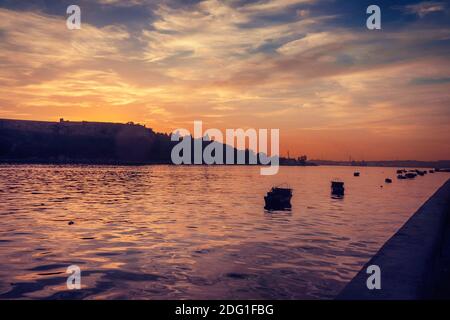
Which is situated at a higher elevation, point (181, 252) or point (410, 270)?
point (410, 270)

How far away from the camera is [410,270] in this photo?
15.2 meters

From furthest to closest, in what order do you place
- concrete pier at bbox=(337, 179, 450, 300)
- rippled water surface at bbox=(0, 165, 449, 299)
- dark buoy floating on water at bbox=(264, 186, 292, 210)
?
dark buoy floating on water at bbox=(264, 186, 292, 210), rippled water surface at bbox=(0, 165, 449, 299), concrete pier at bbox=(337, 179, 450, 300)

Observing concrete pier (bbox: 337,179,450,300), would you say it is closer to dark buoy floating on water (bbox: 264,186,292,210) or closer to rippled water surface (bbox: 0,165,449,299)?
rippled water surface (bbox: 0,165,449,299)

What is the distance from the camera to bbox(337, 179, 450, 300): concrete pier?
40.5 feet

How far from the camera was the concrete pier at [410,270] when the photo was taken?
1234cm

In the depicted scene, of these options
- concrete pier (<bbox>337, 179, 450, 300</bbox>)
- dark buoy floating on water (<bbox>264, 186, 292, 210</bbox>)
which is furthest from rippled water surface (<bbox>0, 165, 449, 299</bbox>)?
dark buoy floating on water (<bbox>264, 186, 292, 210</bbox>)

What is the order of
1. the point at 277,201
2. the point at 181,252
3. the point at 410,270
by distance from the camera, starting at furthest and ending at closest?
the point at 277,201, the point at 181,252, the point at 410,270

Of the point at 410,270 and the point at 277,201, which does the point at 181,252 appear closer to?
the point at 410,270

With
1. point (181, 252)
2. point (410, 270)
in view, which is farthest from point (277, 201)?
point (410, 270)

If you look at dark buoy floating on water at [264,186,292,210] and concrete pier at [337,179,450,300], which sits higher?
concrete pier at [337,179,450,300]

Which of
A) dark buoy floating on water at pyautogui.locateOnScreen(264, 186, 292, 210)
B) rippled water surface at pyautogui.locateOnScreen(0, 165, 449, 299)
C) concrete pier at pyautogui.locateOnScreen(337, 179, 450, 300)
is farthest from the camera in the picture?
dark buoy floating on water at pyautogui.locateOnScreen(264, 186, 292, 210)

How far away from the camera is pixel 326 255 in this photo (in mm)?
26453
